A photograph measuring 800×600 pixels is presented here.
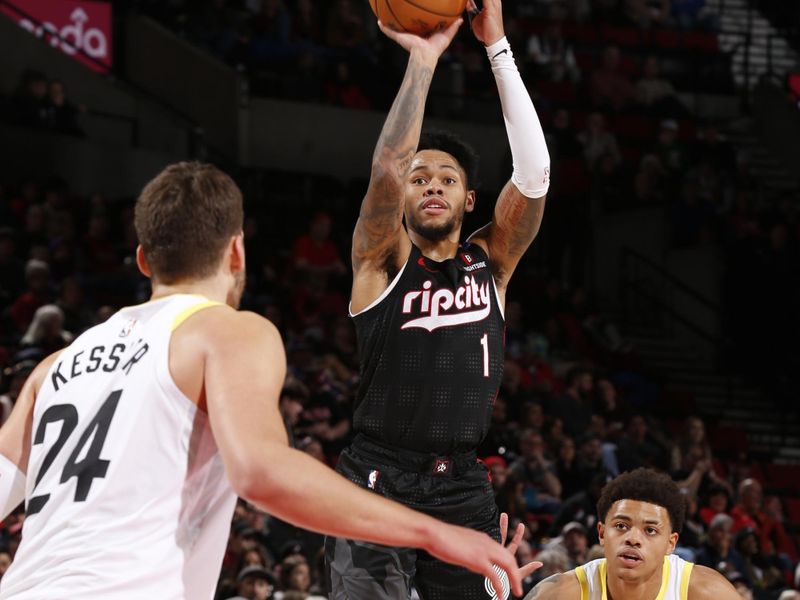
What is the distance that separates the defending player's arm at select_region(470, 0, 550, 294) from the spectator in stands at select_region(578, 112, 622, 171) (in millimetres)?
12612

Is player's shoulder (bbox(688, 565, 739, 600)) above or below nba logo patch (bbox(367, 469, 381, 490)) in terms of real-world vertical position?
below

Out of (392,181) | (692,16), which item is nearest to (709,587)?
(392,181)

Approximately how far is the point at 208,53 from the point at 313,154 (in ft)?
6.00

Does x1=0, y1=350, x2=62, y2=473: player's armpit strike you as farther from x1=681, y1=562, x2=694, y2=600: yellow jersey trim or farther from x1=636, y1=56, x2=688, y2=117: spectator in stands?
x1=636, y1=56, x2=688, y2=117: spectator in stands

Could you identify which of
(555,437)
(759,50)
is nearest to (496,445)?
(555,437)

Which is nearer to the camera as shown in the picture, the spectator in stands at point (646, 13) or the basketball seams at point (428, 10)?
the basketball seams at point (428, 10)

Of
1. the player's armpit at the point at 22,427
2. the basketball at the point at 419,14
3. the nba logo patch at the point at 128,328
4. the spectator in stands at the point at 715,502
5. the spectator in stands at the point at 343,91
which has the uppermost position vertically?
the spectator in stands at the point at 343,91

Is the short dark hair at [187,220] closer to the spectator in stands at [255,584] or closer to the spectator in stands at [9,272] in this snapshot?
the spectator in stands at [255,584]

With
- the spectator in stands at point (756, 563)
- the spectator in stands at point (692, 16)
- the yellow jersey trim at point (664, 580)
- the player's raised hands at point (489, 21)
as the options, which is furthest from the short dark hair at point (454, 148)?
the spectator in stands at point (692, 16)

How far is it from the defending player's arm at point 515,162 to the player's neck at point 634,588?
1454 millimetres

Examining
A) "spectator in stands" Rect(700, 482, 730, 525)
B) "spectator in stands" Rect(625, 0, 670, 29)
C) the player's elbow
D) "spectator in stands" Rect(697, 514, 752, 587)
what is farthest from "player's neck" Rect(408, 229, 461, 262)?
"spectator in stands" Rect(625, 0, 670, 29)

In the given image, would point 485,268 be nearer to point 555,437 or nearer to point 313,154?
point 555,437

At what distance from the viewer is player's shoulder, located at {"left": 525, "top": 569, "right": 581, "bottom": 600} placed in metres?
5.69

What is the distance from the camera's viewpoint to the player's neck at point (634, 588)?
5.70 m
